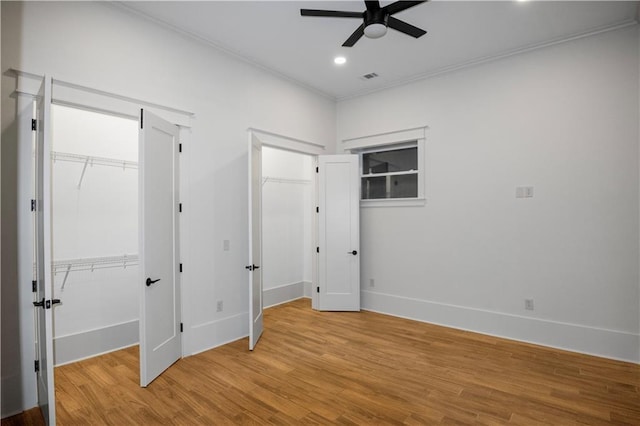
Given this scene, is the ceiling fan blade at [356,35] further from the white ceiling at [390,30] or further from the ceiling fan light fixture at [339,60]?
the ceiling fan light fixture at [339,60]

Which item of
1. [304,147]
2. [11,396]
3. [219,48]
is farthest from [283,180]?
[11,396]

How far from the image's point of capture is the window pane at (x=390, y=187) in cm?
494

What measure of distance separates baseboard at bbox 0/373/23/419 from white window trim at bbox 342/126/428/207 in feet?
14.2

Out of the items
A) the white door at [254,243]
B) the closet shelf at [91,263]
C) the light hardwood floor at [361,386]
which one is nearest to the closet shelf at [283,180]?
the white door at [254,243]

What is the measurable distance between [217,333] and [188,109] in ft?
8.17

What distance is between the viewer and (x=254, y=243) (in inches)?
149

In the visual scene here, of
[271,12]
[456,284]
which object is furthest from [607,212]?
[271,12]

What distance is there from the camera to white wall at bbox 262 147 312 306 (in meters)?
5.52

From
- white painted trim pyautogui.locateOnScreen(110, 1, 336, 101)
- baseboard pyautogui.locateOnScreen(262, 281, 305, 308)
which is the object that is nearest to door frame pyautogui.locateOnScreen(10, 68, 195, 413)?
white painted trim pyautogui.locateOnScreen(110, 1, 336, 101)

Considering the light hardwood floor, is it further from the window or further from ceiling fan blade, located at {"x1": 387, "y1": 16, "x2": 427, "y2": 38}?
ceiling fan blade, located at {"x1": 387, "y1": 16, "x2": 427, "y2": 38}

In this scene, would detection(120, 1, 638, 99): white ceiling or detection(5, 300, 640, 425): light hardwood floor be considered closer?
detection(5, 300, 640, 425): light hardwood floor

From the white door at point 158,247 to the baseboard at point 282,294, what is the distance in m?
2.03

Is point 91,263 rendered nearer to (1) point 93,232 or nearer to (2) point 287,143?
(1) point 93,232

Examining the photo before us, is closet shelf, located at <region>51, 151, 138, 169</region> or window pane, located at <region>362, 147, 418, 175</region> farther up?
window pane, located at <region>362, 147, 418, 175</region>
